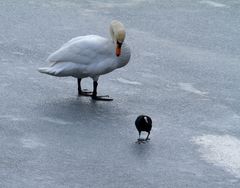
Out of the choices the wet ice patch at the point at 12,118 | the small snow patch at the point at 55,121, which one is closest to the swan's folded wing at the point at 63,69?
the small snow patch at the point at 55,121

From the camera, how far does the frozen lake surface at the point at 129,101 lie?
30.3ft

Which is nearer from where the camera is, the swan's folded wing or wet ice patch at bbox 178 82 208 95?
the swan's folded wing

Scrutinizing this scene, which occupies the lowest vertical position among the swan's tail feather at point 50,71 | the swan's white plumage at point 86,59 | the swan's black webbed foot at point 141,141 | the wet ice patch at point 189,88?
the wet ice patch at point 189,88

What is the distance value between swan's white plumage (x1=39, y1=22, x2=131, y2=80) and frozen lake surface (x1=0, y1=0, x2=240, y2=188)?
1.09 feet

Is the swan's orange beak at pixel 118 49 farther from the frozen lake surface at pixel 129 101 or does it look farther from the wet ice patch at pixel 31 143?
the wet ice patch at pixel 31 143

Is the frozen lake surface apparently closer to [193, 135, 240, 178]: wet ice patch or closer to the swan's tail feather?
[193, 135, 240, 178]: wet ice patch

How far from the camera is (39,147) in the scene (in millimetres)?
9641

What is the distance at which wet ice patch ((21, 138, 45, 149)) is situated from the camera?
380 inches

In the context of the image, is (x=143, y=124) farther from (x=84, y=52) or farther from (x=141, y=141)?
(x=84, y=52)

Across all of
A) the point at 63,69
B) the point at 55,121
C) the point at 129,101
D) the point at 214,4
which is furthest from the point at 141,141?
the point at 214,4

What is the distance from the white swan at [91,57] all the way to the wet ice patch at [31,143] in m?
1.36

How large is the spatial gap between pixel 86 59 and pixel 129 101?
0.65m

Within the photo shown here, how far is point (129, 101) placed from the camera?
37.0ft

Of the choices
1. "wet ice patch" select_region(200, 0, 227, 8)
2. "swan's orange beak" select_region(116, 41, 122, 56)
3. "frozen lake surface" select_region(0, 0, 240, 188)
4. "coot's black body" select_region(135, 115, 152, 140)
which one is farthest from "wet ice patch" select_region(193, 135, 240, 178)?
"wet ice patch" select_region(200, 0, 227, 8)
